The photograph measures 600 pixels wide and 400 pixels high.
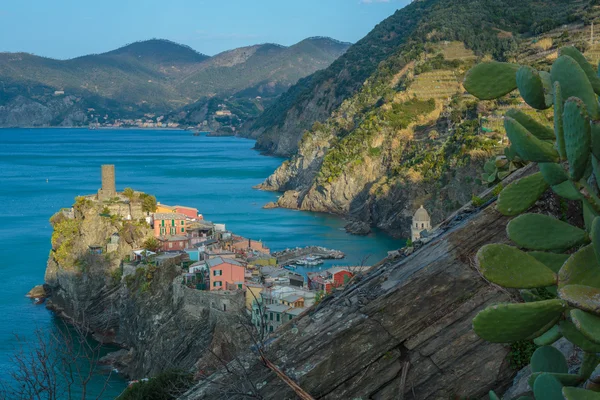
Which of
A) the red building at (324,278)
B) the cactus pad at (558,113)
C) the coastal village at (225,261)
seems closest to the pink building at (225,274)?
the coastal village at (225,261)

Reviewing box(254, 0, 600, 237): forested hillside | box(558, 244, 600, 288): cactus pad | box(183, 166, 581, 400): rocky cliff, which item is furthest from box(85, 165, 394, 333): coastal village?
box(558, 244, 600, 288): cactus pad

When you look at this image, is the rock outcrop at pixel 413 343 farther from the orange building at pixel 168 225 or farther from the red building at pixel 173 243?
the orange building at pixel 168 225

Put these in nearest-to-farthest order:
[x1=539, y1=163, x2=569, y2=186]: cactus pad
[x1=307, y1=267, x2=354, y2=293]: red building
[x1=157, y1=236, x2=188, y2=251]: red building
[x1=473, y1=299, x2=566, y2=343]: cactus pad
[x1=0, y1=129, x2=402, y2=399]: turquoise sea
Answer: [x1=473, y1=299, x2=566, y2=343]: cactus pad → [x1=539, y1=163, x2=569, y2=186]: cactus pad → [x1=307, y1=267, x2=354, y2=293]: red building → [x1=157, y1=236, x2=188, y2=251]: red building → [x1=0, y1=129, x2=402, y2=399]: turquoise sea

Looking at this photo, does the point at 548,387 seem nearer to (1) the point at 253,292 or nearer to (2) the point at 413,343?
(2) the point at 413,343

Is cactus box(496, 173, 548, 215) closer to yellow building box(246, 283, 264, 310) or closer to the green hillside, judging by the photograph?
yellow building box(246, 283, 264, 310)

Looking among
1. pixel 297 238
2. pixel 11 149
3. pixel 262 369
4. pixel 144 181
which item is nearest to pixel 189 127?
pixel 11 149

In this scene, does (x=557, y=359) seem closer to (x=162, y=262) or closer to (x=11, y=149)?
(x=162, y=262)

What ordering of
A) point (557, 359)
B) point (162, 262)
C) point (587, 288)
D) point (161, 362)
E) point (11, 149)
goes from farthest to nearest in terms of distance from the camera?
point (11, 149), point (162, 262), point (161, 362), point (557, 359), point (587, 288)
